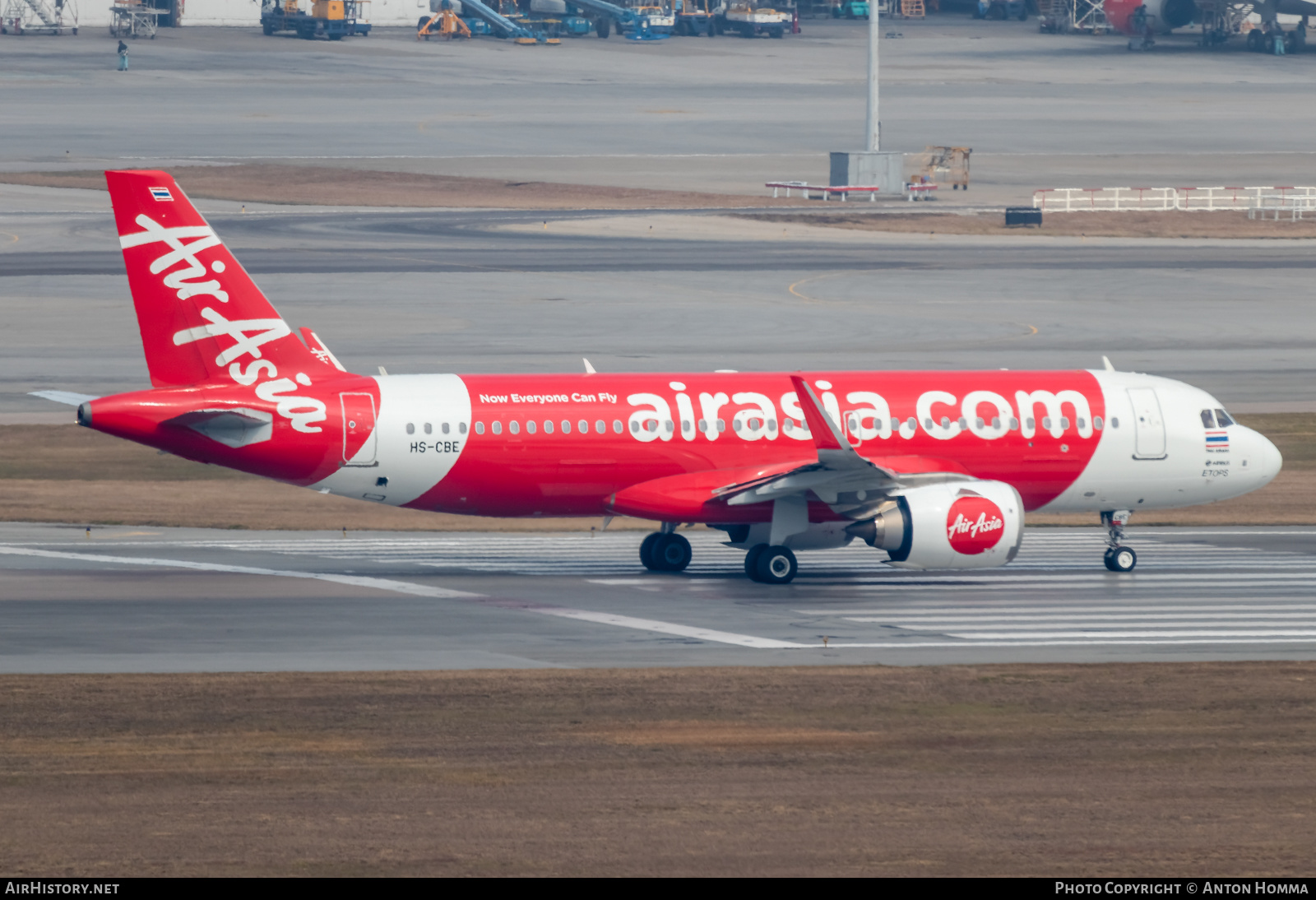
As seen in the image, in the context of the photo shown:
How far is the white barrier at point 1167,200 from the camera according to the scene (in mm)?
116188

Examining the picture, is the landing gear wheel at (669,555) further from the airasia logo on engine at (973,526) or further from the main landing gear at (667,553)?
the airasia logo on engine at (973,526)

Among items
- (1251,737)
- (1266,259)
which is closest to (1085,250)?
(1266,259)

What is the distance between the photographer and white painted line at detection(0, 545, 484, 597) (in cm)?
3872

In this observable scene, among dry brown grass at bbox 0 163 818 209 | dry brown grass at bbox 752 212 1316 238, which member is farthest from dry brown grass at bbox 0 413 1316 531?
dry brown grass at bbox 0 163 818 209

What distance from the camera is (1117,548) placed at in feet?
137

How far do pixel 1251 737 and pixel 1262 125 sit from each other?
151 metres

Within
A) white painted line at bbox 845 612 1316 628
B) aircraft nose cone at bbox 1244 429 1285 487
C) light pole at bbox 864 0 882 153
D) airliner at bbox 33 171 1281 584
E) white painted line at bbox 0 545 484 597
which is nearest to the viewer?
white painted line at bbox 845 612 1316 628

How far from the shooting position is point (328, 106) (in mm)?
174875

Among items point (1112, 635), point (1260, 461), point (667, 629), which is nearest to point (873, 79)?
point (1260, 461)

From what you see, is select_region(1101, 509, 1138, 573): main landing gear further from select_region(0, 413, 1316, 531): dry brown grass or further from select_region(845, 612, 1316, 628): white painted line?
select_region(0, 413, 1316, 531): dry brown grass

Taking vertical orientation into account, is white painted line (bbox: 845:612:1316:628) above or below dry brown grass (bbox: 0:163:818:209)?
below

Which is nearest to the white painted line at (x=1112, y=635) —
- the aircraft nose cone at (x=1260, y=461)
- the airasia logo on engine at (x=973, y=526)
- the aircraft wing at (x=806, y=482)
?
the airasia logo on engine at (x=973, y=526)

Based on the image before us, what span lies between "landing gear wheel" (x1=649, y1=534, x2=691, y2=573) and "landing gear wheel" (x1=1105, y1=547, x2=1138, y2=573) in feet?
30.7

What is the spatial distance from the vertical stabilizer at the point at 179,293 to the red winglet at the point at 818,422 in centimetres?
1052
